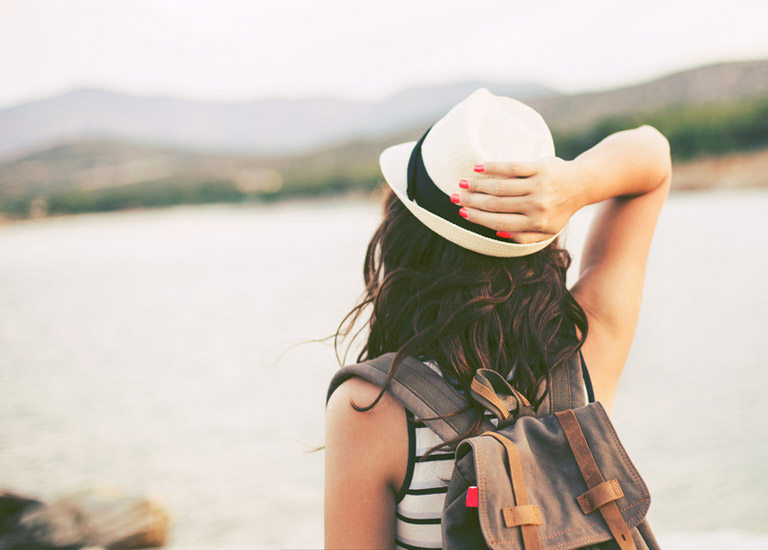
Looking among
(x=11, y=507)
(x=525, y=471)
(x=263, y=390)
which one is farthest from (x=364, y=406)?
(x=263, y=390)

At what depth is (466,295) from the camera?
101cm

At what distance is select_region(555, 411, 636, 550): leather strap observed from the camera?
0.83m

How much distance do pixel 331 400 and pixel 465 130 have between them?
48cm

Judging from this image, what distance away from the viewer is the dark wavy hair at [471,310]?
960 mm

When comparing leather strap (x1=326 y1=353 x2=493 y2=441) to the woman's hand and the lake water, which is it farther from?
the lake water

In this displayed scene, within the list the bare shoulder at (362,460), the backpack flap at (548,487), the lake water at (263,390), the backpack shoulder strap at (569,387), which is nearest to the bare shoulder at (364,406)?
the bare shoulder at (362,460)

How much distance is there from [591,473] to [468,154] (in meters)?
0.51

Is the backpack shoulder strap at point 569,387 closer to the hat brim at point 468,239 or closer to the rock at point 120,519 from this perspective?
the hat brim at point 468,239

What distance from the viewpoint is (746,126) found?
2027 cm

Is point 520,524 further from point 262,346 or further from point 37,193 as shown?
point 37,193

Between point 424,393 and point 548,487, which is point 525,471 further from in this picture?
point 424,393

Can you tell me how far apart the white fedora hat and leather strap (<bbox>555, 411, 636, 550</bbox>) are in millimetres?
283

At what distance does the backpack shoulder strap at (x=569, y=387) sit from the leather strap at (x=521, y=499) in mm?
134

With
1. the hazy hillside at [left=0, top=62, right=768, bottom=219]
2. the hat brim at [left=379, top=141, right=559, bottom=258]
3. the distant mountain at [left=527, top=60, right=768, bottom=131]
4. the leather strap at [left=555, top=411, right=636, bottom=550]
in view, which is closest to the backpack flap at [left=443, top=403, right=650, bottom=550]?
the leather strap at [left=555, top=411, right=636, bottom=550]
